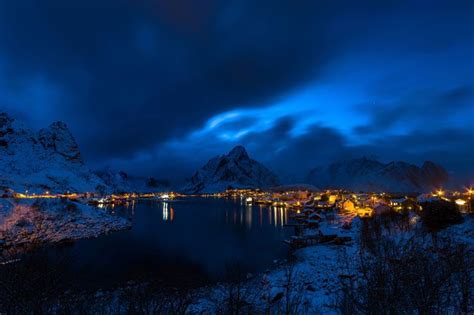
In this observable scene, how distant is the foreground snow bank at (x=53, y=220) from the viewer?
42.5 metres

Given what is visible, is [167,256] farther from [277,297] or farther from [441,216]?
[441,216]

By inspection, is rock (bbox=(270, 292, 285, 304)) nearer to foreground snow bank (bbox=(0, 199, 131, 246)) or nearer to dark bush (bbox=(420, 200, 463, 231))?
dark bush (bbox=(420, 200, 463, 231))

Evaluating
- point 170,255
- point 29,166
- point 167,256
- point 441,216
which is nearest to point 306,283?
point 441,216

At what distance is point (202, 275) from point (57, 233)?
103ft

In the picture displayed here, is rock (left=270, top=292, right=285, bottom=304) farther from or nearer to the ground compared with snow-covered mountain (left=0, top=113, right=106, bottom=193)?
nearer to the ground

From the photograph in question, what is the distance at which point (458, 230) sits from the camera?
29.0m

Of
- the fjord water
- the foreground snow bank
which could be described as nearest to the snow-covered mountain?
the foreground snow bank

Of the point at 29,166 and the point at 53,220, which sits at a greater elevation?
the point at 29,166

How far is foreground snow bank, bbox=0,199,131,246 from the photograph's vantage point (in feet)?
140

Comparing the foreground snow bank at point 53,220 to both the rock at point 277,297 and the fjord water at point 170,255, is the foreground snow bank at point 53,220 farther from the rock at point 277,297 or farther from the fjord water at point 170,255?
the rock at point 277,297

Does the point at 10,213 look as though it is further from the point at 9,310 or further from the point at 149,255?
the point at 9,310

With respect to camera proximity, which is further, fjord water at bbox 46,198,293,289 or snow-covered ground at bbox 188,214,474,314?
fjord water at bbox 46,198,293,289

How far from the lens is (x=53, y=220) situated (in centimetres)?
5244

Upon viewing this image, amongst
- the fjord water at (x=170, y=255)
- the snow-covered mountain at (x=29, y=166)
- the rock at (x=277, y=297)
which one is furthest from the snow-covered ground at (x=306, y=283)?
the snow-covered mountain at (x=29, y=166)
